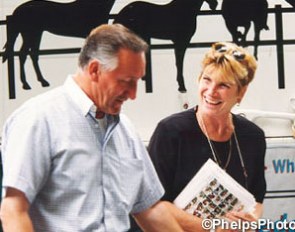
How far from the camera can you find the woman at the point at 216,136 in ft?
4.01

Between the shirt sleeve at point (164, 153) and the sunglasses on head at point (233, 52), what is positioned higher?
the sunglasses on head at point (233, 52)

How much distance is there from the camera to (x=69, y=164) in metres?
0.96

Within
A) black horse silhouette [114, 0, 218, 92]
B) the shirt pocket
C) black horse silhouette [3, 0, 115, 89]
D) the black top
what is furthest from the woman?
black horse silhouette [3, 0, 115, 89]

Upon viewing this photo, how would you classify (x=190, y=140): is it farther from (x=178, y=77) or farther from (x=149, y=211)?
(x=178, y=77)

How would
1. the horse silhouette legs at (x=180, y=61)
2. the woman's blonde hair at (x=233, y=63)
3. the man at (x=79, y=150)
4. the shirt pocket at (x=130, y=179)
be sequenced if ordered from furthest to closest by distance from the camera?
the horse silhouette legs at (x=180, y=61)
the woman's blonde hair at (x=233, y=63)
the shirt pocket at (x=130, y=179)
the man at (x=79, y=150)

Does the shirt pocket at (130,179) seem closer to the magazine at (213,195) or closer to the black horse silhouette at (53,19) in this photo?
the magazine at (213,195)

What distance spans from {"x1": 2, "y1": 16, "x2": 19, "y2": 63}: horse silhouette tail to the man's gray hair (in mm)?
730

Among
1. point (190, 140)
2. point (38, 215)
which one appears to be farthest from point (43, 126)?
point (190, 140)

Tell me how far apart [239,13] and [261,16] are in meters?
0.08

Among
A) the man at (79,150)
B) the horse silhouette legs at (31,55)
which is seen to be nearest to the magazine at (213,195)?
the man at (79,150)

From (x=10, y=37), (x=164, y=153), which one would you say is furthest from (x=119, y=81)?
(x=10, y=37)

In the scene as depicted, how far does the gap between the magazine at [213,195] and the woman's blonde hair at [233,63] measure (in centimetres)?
22

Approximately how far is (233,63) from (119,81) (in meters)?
0.36

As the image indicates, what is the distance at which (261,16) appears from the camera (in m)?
1.65
